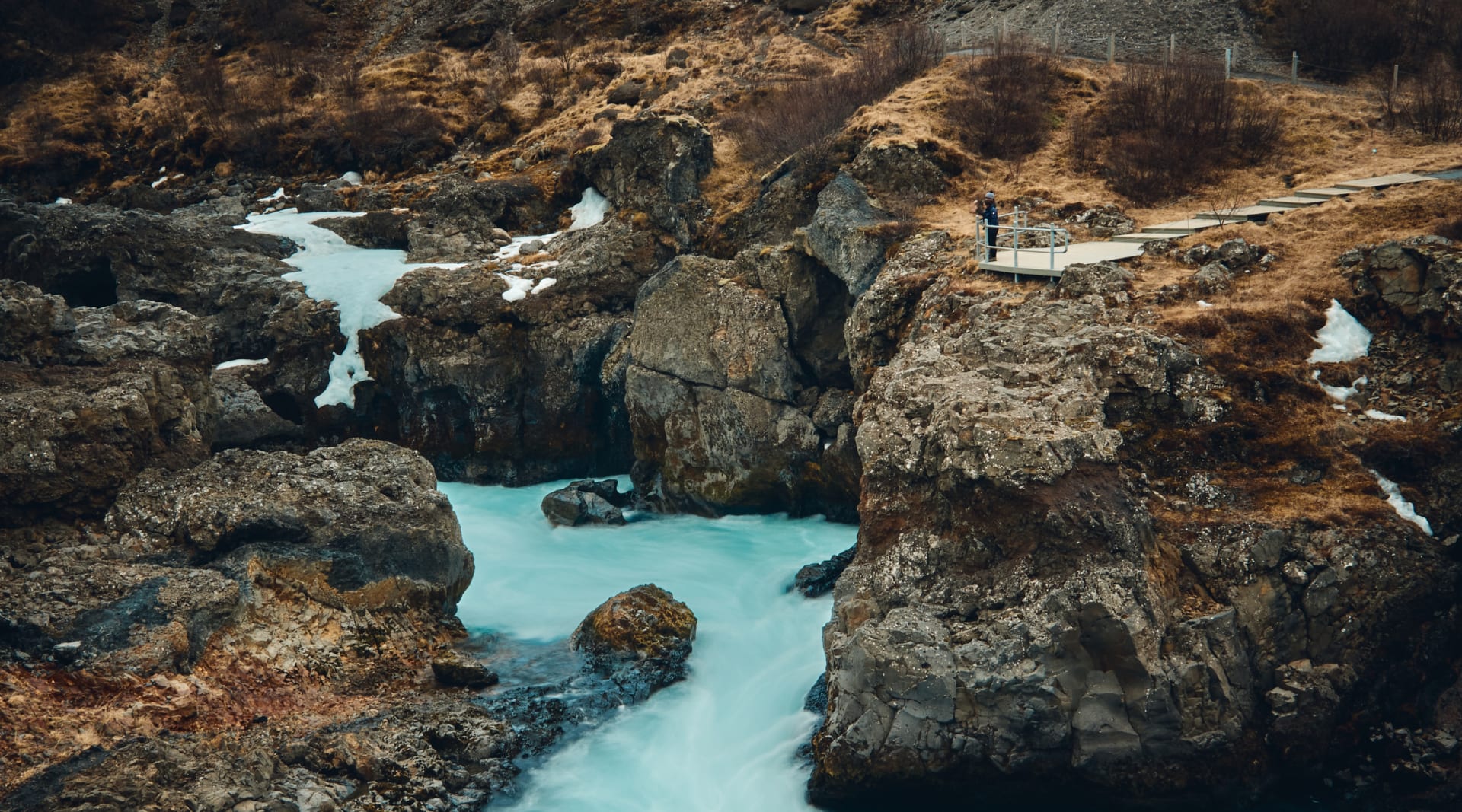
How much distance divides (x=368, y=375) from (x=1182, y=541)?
72.3 feet

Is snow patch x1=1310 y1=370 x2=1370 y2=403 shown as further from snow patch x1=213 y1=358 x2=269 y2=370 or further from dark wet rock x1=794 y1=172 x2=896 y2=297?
snow patch x1=213 y1=358 x2=269 y2=370

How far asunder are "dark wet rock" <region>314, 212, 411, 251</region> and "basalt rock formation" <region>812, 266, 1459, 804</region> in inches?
967

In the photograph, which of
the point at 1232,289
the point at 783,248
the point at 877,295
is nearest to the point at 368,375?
the point at 783,248

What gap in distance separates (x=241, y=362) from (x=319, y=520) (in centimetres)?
1525

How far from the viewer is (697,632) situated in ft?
64.5

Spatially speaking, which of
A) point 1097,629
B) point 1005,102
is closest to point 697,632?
point 1097,629

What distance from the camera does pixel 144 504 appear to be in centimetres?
1680

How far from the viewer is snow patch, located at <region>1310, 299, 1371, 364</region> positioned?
57.9 ft

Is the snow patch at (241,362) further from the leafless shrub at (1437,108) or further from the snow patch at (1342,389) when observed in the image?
the leafless shrub at (1437,108)

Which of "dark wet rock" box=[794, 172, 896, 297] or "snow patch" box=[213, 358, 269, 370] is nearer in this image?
"dark wet rock" box=[794, 172, 896, 297]

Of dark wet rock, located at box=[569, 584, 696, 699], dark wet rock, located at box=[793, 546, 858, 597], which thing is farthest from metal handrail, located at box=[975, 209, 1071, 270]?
dark wet rock, located at box=[569, 584, 696, 699]

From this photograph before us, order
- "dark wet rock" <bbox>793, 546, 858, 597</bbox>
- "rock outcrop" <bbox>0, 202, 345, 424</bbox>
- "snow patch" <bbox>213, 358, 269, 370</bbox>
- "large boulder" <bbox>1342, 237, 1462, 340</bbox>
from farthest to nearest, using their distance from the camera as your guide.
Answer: "snow patch" <bbox>213, 358, 269, 370</bbox> < "rock outcrop" <bbox>0, 202, 345, 424</bbox> < "dark wet rock" <bbox>793, 546, 858, 597</bbox> < "large boulder" <bbox>1342, 237, 1462, 340</bbox>

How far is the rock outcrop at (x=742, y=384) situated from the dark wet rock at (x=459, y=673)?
9953mm

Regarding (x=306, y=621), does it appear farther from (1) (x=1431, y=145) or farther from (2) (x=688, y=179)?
(1) (x=1431, y=145)
